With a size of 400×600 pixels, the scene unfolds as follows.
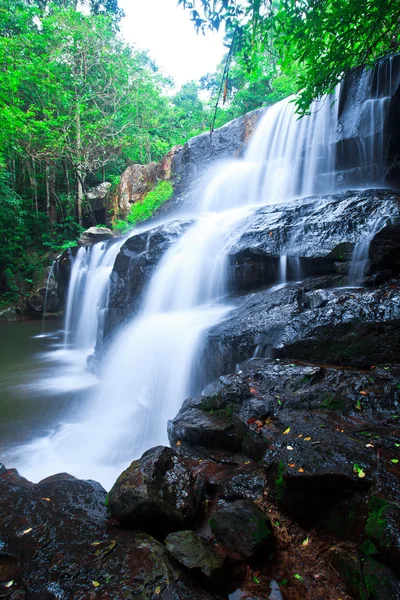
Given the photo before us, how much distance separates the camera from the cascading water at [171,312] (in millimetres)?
4793

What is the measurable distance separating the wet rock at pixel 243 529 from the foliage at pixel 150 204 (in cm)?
1320

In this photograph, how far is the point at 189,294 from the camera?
7270mm

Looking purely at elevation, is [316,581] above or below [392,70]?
below

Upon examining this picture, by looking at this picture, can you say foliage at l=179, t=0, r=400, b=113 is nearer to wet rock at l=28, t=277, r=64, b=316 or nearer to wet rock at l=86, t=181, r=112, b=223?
wet rock at l=28, t=277, r=64, b=316

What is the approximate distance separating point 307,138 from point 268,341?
835 centimetres

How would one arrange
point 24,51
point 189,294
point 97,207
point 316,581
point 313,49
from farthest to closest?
1. point 97,207
2. point 24,51
3. point 189,294
4. point 313,49
5. point 316,581

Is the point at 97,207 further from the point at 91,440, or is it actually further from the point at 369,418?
the point at 369,418

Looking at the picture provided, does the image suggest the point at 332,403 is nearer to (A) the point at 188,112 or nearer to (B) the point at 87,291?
(B) the point at 87,291

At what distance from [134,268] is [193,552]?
7.63m

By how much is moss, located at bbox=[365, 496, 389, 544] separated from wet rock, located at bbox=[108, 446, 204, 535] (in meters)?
1.27

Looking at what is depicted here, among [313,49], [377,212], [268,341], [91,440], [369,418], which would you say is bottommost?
[91,440]

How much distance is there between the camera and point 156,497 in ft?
7.46

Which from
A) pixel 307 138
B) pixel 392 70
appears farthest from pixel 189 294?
pixel 392 70

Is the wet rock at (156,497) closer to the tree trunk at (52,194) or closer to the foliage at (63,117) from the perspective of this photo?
the foliage at (63,117)
